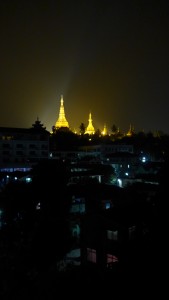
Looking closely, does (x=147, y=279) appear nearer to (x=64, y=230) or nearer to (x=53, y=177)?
(x=64, y=230)

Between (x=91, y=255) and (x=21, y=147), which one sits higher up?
(x=21, y=147)

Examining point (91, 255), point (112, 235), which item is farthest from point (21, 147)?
point (112, 235)

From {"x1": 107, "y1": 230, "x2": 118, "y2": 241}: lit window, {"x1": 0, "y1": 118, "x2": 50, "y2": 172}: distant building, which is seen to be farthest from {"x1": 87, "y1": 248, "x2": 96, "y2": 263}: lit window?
{"x1": 0, "y1": 118, "x2": 50, "y2": 172}: distant building

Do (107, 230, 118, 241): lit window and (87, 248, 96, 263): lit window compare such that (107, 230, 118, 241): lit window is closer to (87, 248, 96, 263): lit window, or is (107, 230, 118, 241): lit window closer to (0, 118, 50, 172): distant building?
(87, 248, 96, 263): lit window

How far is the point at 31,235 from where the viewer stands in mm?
14734

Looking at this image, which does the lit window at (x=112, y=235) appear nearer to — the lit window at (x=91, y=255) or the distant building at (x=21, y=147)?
the lit window at (x=91, y=255)

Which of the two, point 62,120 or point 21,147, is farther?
point 62,120

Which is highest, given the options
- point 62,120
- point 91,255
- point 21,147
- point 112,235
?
point 62,120

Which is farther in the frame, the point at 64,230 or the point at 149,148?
the point at 149,148

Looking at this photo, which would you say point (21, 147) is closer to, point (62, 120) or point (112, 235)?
point (112, 235)

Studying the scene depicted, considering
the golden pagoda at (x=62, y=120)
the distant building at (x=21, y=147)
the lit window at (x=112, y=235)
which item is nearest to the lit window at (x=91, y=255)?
the lit window at (x=112, y=235)

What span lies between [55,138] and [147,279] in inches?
1846

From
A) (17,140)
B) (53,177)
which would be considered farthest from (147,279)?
(17,140)

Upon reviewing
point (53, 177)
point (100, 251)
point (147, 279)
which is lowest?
point (100, 251)
